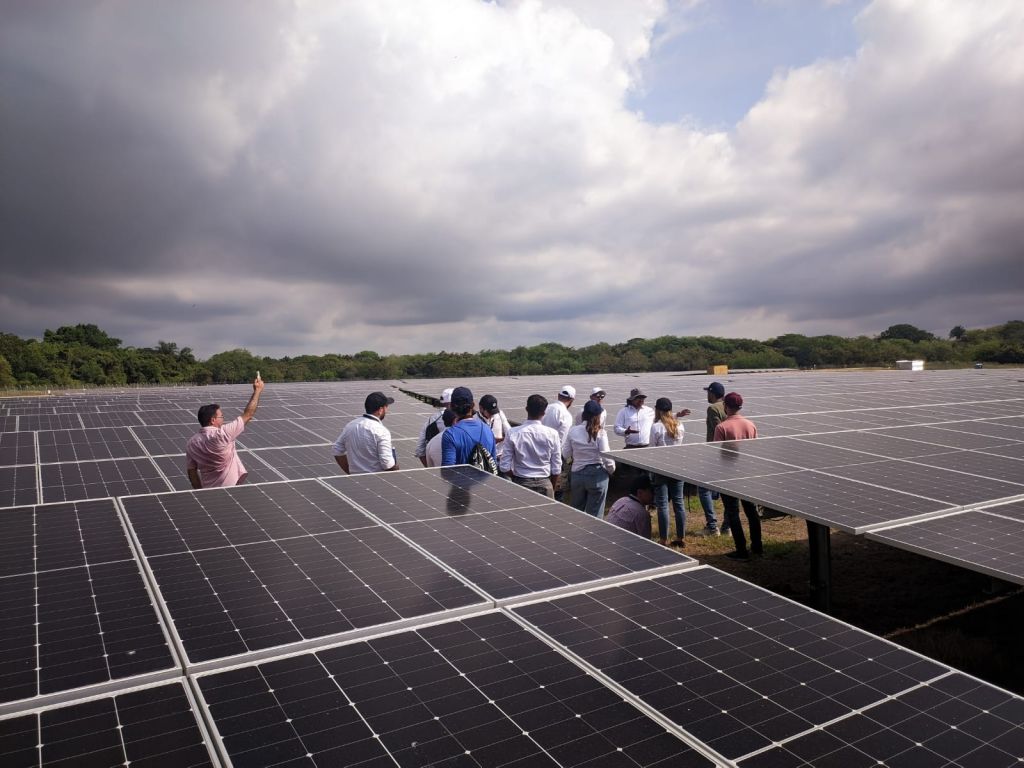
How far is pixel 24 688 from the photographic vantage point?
3.21m

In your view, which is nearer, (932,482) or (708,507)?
(932,482)

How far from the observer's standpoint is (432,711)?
3.17 m

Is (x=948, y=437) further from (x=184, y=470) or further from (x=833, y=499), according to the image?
(x=184, y=470)

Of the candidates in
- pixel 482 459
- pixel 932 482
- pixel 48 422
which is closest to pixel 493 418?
pixel 482 459

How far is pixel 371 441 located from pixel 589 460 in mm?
3405

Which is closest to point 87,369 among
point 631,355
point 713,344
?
point 631,355

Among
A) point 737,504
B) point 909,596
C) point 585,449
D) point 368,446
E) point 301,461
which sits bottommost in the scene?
point 909,596

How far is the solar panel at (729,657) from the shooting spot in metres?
3.15

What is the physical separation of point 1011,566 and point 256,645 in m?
5.62

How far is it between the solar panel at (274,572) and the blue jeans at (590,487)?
484 cm

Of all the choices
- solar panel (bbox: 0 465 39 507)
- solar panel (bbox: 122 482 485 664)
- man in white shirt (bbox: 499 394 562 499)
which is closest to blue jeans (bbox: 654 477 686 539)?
man in white shirt (bbox: 499 394 562 499)

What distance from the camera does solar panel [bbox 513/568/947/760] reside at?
10.3 ft

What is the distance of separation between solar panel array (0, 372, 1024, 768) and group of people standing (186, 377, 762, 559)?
239cm

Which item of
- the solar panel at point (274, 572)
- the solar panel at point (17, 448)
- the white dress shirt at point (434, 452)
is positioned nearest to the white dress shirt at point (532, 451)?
the white dress shirt at point (434, 452)
